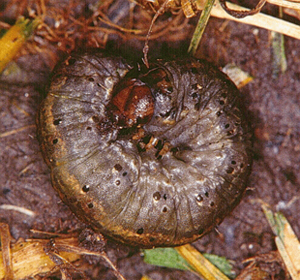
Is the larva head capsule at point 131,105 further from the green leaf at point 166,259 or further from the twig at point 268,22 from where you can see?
the green leaf at point 166,259

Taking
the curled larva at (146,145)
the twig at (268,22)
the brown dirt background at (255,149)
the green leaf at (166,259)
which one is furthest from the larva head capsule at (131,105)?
the green leaf at (166,259)

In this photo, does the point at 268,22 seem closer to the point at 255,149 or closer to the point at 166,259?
the point at 255,149

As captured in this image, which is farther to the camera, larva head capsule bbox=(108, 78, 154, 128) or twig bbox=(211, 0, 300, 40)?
twig bbox=(211, 0, 300, 40)

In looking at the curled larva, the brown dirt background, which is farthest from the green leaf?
the curled larva

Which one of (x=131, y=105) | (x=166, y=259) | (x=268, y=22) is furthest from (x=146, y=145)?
(x=268, y=22)

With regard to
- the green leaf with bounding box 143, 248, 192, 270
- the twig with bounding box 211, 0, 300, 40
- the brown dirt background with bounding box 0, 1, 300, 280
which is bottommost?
the green leaf with bounding box 143, 248, 192, 270

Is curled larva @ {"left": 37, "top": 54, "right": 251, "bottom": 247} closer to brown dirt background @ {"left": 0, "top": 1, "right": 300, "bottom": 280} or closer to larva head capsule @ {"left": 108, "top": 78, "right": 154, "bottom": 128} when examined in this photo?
larva head capsule @ {"left": 108, "top": 78, "right": 154, "bottom": 128}
